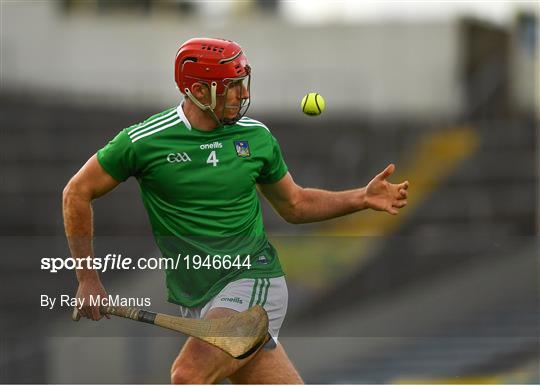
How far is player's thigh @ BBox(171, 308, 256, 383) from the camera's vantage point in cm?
493

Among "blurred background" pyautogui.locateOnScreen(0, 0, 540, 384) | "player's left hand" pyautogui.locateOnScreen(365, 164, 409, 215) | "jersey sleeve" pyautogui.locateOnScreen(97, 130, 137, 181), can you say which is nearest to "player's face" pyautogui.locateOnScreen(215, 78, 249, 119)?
"jersey sleeve" pyautogui.locateOnScreen(97, 130, 137, 181)

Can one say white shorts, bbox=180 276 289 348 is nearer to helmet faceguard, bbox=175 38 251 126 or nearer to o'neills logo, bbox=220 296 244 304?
o'neills logo, bbox=220 296 244 304

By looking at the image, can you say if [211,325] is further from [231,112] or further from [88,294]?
[231,112]

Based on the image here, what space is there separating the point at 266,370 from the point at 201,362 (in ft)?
0.98

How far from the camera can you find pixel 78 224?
4867 millimetres

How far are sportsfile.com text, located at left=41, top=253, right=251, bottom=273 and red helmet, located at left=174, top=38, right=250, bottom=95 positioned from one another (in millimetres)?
622

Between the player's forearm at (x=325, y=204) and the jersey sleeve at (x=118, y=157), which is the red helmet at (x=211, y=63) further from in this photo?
the player's forearm at (x=325, y=204)

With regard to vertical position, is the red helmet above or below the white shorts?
above

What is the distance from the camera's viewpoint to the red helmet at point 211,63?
480 cm

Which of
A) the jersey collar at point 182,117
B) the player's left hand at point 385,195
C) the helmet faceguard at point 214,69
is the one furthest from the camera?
the player's left hand at point 385,195

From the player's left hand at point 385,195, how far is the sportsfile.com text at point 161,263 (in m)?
0.51

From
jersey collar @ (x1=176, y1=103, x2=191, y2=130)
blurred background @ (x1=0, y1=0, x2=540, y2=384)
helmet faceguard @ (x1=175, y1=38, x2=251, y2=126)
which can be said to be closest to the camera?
helmet faceguard @ (x1=175, y1=38, x2=251, y2=126)

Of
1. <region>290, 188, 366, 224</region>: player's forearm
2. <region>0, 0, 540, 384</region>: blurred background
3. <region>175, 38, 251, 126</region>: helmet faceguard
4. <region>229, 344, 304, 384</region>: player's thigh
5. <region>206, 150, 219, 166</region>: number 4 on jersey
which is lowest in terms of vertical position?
<region>0, 0, 540, 384</region>: blurred background

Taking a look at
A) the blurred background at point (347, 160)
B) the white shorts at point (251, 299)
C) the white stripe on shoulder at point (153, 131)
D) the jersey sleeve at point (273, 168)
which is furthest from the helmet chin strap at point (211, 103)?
the blurred background at point (347, 160)
